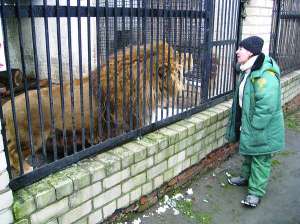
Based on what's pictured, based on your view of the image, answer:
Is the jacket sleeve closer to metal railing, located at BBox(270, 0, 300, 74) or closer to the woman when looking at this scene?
the woman

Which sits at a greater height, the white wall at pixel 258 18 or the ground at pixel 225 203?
the white wall at pixel 258 18

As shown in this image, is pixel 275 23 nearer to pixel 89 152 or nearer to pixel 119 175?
pixel 119 175

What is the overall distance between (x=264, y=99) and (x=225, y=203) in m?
1.29

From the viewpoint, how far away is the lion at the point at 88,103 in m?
2.97

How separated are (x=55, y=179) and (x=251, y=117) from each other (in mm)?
2081

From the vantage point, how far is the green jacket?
3488mm

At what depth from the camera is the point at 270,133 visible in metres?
3.65

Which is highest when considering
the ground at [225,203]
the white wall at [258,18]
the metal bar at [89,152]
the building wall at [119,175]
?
the white wall at [258,18]

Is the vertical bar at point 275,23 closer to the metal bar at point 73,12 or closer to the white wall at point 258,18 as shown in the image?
the white wall at point 258,18

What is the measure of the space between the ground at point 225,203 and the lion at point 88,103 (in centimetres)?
101

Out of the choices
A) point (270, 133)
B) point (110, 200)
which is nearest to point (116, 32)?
point (110, 200)

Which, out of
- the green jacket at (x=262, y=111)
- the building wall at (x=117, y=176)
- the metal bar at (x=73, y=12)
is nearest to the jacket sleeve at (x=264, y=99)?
the green jacket at (x=262, y=111)

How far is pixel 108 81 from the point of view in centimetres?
311

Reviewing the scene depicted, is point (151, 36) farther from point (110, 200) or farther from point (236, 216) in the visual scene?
point (236, 216)
